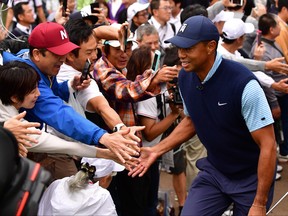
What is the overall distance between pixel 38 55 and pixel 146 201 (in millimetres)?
1835

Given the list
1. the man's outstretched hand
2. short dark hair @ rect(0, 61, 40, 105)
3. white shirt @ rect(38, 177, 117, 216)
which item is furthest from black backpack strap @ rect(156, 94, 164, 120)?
short dark hair @ rect(0, 61, 40, 105)

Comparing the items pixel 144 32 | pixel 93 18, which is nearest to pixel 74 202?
pixel 93 18

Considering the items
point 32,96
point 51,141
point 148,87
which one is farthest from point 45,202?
point 148,87

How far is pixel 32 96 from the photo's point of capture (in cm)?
392

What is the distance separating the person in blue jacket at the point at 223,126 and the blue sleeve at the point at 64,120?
0.57 meters

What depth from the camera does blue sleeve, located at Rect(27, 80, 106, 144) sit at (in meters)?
4.00

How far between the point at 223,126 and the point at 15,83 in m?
1.44

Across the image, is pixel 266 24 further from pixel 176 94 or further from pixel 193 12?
pixel 176 94

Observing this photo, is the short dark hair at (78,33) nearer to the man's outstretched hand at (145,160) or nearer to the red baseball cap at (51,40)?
the red baseball cap at (51,40)

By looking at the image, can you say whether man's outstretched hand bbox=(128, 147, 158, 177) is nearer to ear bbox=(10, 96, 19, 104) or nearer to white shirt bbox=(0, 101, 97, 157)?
white shirt bbox=(0, 101, 97, 157)

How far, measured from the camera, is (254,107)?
416 centimetres

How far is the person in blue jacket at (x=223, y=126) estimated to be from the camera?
4.17m

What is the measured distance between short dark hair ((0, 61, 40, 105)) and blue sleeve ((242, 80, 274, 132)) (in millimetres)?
1394

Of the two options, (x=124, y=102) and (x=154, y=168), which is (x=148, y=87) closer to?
(x=124, y=102)
